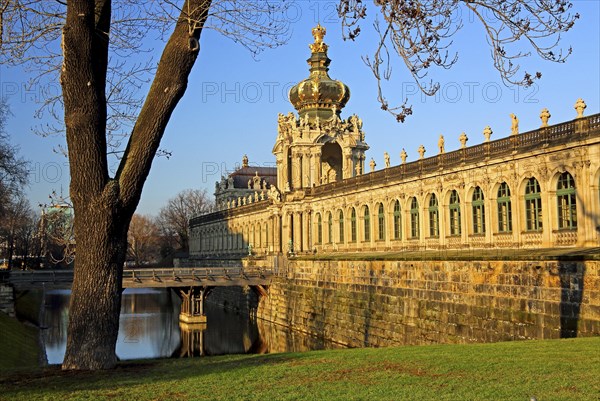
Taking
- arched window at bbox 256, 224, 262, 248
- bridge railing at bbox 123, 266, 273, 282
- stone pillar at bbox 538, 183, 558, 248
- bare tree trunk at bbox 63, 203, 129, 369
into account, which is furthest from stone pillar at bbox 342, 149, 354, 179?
bare tree trunk at bbox 63, 203, 129, 369

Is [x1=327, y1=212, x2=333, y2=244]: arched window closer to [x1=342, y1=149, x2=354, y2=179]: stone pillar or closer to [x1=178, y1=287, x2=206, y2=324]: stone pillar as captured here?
[x1=178, y1=287, x2=206, y2=324]: stone pillar

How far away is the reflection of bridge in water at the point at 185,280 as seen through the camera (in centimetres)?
4431

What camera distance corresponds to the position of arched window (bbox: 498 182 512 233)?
30.8 meters

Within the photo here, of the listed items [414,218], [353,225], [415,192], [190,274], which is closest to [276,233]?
[190,274]

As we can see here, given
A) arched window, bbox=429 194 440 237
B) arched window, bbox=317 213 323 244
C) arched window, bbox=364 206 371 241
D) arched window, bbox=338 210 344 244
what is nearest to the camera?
arched window, bbox=429 194 440 237

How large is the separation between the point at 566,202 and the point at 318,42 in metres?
42.2

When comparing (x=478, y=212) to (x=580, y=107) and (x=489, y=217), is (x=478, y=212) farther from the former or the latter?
(x=580, y=107)

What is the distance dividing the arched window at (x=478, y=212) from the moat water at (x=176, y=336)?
10.8m

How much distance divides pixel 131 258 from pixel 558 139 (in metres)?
119

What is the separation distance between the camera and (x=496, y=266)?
27266 millimetres

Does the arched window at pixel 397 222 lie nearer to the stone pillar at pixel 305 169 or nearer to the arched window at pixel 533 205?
the arched window at pixel 533 205

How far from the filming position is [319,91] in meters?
63.7

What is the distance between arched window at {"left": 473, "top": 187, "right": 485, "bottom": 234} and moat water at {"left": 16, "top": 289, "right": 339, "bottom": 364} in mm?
10788

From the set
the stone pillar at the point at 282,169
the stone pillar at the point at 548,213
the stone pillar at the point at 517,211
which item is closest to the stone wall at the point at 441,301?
the stone pillar at the point at 548,213
